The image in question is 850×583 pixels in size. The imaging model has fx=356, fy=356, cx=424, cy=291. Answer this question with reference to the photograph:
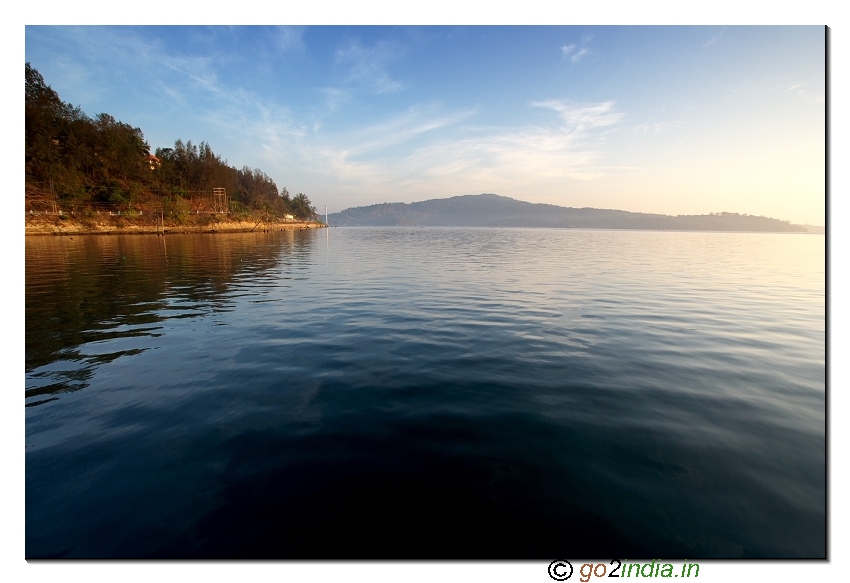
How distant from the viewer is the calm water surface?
4176 millimetres

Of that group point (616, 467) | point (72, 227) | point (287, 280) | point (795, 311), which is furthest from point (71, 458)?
point (72, 227)

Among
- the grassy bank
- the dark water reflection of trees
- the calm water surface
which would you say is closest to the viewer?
the calm water surface

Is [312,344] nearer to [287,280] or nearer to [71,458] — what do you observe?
[71,458]

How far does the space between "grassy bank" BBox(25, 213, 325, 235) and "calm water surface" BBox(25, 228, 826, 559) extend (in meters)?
82.9

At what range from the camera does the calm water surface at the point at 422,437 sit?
4.18 metres

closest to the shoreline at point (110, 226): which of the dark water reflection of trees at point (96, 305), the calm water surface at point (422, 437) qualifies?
Result: the dark water reflection of trees at point (96, 305)

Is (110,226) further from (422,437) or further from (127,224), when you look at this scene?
(422,437)

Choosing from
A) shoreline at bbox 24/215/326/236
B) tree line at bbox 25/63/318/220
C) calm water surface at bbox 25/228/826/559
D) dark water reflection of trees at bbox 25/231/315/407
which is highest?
tree line at bbox 25/63/318/220

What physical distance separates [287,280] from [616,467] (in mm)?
22194

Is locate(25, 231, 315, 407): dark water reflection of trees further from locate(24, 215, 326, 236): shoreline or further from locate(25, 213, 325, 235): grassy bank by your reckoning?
locate(25, 213, 325, 235): grassy bank

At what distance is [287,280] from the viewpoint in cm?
2367

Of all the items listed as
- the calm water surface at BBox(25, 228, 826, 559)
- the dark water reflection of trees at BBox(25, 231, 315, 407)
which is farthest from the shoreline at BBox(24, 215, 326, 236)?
the calm water surface at BBox(25, 228, 826, 559)

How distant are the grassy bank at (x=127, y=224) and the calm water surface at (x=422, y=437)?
82947mm

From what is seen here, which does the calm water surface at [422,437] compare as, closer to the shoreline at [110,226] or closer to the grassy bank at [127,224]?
the shoreline at [110,226]
